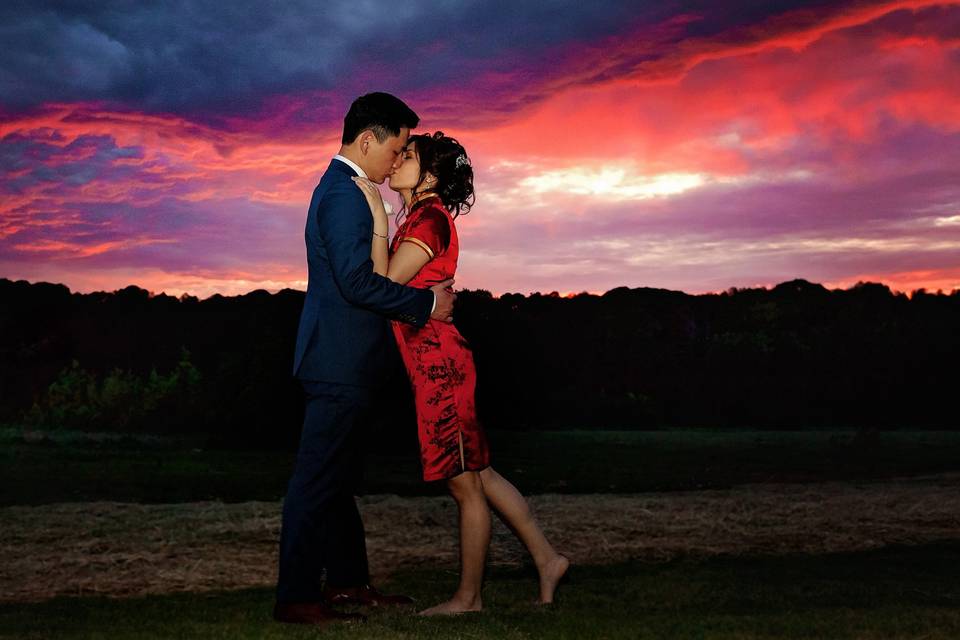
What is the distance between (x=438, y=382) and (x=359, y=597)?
118 cm

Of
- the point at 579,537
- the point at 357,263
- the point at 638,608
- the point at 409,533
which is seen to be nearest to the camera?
the point at 357,263

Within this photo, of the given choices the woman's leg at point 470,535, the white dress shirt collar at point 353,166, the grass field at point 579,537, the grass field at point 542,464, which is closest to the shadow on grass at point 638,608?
the grass field at point 579,537

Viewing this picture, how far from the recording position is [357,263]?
426 centimetres

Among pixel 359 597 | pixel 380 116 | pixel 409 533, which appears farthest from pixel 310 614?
pixel 409 533

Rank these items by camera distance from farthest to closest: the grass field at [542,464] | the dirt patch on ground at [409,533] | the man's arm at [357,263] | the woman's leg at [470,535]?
1. the grass field at [542,464]
2. the dirt patch on ground at [409,533]
3. the woman's leg at [470,535]
4. the man's arm at [357,263]

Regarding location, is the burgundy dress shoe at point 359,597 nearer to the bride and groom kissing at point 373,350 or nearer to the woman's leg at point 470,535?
the bride and groom kissing at point 373,350

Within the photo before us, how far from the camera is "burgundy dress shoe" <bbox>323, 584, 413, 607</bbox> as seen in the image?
15.8 ft

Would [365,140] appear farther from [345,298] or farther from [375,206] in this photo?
[345,298]

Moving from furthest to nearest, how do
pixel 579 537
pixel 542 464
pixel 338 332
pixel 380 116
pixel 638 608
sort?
pixel 542 464, pixel 579 537, pixel 638 608, pixel 380 116, pixel 338 332

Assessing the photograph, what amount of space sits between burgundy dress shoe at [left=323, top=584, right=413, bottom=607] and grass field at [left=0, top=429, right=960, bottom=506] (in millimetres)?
5662

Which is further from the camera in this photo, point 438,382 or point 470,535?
point 470,535

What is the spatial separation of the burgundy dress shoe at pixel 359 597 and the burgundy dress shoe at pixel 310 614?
259 millimetres

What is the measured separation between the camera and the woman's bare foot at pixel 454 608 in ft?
15.0

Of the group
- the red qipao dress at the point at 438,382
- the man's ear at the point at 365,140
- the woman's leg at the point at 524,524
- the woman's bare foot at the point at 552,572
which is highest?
the man's ear at the point at 365,140
